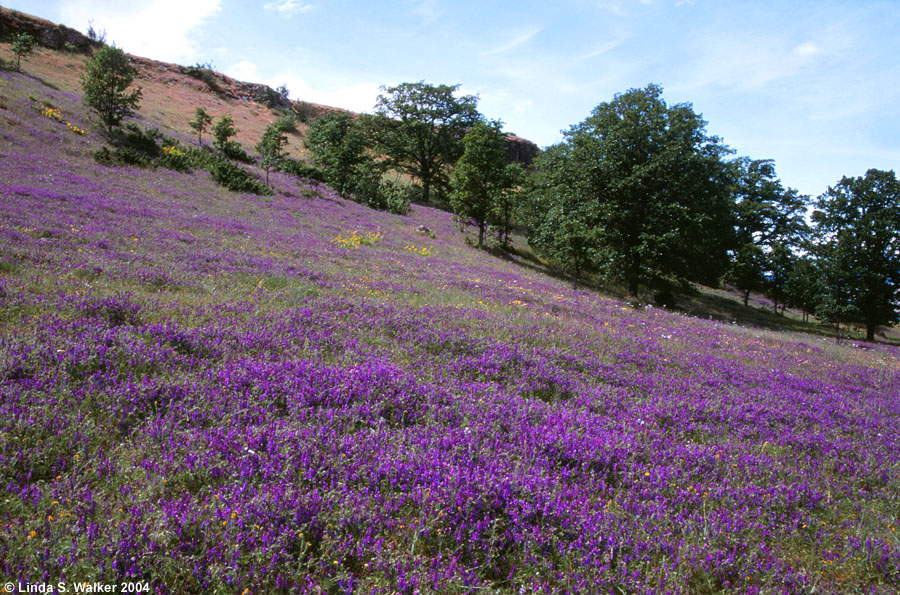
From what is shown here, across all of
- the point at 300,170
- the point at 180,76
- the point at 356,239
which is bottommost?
the point at 356,239

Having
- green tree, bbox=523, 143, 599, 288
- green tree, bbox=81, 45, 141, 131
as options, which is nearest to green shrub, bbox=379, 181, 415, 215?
green tree, bbox=523, 143, 599, 288

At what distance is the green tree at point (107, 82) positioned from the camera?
89.3 ft

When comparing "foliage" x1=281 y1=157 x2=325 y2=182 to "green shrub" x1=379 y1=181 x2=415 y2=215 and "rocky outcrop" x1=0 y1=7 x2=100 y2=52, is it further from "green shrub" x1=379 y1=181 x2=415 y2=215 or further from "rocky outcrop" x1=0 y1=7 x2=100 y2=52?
"rocky outcrop" x1=0 y1=7 x2=100 y2=52

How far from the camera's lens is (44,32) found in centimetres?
5288

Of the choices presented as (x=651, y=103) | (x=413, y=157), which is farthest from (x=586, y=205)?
(x=413, y=157)

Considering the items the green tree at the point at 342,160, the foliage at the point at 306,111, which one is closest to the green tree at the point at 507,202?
the green tree at the point at 342,160

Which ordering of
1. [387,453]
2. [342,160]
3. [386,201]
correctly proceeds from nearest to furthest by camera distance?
1. [387,453]
2. [342,160]
3. [386,201]

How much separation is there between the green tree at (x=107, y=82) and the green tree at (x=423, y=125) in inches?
1284

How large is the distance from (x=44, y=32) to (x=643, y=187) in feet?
245

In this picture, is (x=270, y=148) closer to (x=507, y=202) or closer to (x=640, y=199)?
(x=507, y=202)

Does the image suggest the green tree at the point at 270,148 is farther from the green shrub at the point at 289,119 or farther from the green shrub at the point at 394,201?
the green shrub at the point at 289,119

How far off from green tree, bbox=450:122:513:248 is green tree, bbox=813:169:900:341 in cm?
2581

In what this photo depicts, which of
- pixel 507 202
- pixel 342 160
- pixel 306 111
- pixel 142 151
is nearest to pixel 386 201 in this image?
pixel 342 160

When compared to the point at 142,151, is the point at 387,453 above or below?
below
